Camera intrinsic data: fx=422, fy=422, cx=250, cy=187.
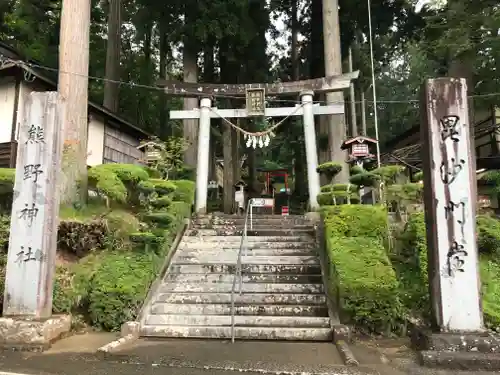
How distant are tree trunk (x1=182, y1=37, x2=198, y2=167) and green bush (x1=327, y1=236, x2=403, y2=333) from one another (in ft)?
35.4

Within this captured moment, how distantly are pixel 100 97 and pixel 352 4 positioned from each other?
13.6m

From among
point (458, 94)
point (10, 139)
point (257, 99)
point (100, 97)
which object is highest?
point (100, 97)

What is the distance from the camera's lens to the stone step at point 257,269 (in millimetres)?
8305

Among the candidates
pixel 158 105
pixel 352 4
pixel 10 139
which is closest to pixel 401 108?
pixel 352 4

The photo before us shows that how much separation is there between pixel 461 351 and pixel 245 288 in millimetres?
3809

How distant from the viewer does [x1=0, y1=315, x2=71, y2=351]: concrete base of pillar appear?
19.2 ft

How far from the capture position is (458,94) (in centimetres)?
595

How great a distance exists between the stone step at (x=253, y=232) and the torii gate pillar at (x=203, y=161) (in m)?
2.08

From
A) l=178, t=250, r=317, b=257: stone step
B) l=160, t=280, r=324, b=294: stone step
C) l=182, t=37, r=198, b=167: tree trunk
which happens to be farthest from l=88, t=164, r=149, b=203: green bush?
l=182, t=37, r=198, b=167: tree trunk

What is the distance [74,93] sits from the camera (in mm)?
10266

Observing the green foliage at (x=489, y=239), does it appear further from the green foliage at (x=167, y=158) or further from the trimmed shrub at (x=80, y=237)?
the green foliage at (x=167, y=158)

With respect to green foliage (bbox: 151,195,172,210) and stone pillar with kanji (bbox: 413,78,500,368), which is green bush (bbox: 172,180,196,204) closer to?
green foliage (bbox: 151,195,172,210)

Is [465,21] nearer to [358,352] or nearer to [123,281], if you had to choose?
[358,352]

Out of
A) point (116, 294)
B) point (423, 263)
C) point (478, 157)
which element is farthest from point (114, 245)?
point (478, 157)
